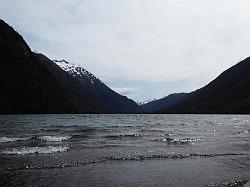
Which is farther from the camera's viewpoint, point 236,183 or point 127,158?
point 127,158

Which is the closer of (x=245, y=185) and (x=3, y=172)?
(x=245, y=185)

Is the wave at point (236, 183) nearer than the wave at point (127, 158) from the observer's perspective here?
Yes

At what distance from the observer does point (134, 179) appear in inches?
813

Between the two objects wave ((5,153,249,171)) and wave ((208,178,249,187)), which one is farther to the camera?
wave ((5,153,249,171))

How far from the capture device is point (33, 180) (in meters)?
19.7

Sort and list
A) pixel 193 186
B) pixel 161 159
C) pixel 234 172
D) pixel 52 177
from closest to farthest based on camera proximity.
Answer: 1. pixel 193 186
2. pixel 52 177
3. pixel 234 172
4. pixel 161 159

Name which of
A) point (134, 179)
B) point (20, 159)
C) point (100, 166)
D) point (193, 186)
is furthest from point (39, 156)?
point (193, 186)

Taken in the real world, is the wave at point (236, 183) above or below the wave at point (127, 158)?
below

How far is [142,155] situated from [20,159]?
961cm

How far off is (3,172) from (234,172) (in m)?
14.1

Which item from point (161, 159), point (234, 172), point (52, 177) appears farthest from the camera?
point (161, 159)

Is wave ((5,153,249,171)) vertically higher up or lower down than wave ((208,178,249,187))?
higher up

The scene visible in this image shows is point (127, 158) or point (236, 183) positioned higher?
point (127, 158)

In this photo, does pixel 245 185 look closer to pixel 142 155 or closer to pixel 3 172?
pixel 142 155
